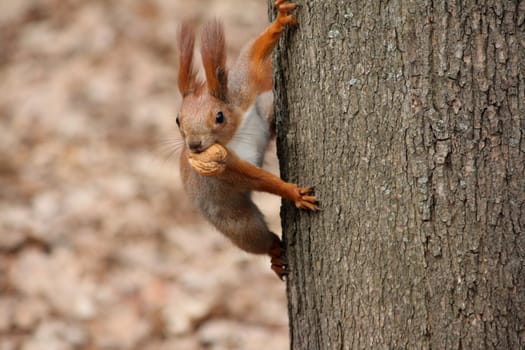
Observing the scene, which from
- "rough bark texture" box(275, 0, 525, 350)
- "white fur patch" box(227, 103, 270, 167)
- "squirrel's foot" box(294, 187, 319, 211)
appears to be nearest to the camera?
"rough bark texture" box(275, 0, 525, 350)

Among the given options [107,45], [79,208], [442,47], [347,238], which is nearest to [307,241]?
[347,238]

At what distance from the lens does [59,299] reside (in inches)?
173

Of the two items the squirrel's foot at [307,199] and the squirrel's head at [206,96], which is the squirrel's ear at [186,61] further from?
the squirrel's foot at [307,199]

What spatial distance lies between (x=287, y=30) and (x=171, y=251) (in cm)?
277

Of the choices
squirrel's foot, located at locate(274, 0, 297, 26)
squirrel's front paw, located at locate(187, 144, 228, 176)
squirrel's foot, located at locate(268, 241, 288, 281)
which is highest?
squirrel's foot, located at locate(274, 0, 297, 26)

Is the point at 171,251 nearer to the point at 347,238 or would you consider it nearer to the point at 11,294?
the point at 11,294

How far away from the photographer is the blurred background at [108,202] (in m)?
4.21

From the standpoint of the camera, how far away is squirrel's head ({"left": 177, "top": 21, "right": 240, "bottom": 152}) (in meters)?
2.39

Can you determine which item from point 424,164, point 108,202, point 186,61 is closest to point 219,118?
point 186,61

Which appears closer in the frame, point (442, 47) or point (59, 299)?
point (442, 47)

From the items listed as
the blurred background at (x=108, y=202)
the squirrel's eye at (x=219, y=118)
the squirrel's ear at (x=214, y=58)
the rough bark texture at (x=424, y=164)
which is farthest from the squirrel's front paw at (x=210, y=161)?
the blurred background at (x=108, y=202)

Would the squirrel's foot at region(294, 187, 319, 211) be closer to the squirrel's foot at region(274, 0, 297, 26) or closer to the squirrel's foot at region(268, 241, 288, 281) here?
the squirrel's foot at region(268, 241, 288, 281)

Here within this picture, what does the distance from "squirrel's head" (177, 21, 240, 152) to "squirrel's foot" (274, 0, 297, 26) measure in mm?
213

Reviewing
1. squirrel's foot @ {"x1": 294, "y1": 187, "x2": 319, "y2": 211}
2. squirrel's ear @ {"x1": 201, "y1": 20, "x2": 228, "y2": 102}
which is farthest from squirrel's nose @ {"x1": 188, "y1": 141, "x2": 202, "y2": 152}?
squirrel's foot @ {"x1": 294, "y1": 187, "x2": 319, "y2": 211}
